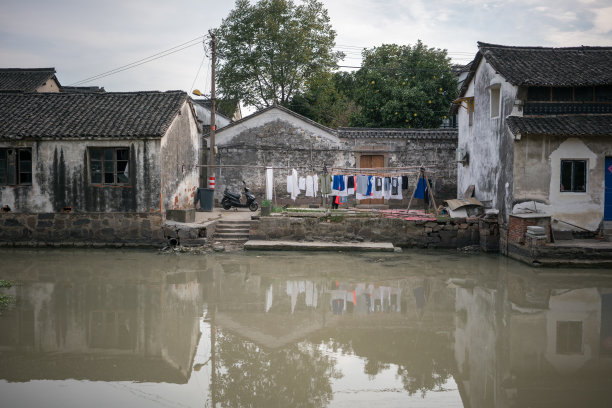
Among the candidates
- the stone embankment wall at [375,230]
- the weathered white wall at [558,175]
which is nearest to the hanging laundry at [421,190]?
the stone embankment wall at [375,230]

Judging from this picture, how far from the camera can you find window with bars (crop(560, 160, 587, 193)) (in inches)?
496

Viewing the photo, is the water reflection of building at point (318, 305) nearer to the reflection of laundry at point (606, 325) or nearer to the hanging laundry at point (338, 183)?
the reflection of laundry at point (606, 325)

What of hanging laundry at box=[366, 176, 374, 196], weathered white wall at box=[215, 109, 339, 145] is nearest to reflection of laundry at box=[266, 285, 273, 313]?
hanging laundry at box=[366, 176, 374, 196]

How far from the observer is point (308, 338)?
665 centimetres

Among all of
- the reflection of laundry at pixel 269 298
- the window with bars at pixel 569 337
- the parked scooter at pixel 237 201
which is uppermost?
the parked scooter at pixel 237 201

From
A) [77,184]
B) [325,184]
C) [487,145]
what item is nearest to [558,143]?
[487,145]

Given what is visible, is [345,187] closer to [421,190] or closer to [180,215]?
[421,190]

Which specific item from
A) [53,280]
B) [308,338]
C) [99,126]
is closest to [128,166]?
[99,126]

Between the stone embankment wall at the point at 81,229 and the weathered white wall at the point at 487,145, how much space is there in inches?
370

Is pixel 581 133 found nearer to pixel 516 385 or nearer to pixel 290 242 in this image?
pixel 290 242

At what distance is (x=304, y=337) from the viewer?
22.0ft

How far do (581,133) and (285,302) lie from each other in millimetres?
8531

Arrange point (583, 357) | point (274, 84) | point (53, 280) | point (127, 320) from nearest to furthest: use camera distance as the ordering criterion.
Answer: point (583, 357) → point (127, 320) → point (53, 280) → point (274, 84)

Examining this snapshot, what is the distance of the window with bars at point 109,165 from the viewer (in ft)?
46.0
